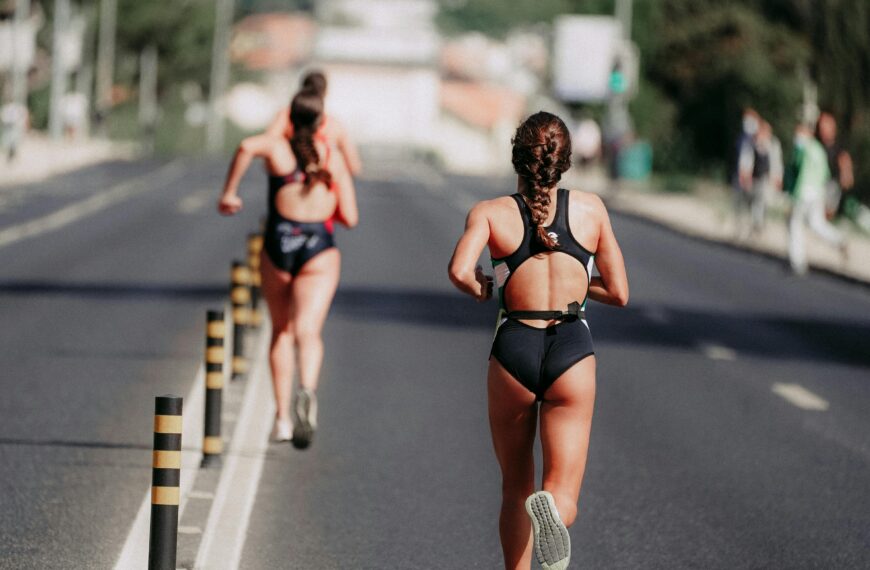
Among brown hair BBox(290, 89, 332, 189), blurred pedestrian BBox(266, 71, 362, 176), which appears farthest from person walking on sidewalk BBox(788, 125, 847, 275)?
brown hair BBox(290, 89, 332, 189)

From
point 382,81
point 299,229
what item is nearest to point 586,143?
point 299,229

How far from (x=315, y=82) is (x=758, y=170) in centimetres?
2205

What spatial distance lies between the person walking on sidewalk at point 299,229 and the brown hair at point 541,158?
399 cm

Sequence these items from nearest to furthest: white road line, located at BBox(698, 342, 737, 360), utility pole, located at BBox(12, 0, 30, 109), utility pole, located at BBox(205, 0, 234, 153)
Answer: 1. white road line, located at BBox(698, 342, 737, 360)
2. utility pole, located at BBox(12, 0, 30, 109)
3. utility pole, located at BBox(205, 0, 234, 153)

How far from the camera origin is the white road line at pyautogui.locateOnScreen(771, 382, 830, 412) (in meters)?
13.5

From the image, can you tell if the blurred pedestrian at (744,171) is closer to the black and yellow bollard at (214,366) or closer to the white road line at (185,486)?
the white road line at (185,486)

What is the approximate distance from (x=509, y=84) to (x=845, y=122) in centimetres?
12818

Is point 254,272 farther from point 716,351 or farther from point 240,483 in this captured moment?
point 240,483

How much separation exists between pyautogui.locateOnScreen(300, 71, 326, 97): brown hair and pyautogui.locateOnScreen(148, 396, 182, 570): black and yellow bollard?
4257mm

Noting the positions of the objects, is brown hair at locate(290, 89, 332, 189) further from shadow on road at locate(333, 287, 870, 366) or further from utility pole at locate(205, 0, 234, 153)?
utility pole at locate(205, 0, 234, 153)

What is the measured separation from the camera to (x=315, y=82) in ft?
34.5

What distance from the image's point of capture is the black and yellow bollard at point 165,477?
6.35 meters

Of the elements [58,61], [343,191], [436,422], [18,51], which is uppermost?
[343,191]

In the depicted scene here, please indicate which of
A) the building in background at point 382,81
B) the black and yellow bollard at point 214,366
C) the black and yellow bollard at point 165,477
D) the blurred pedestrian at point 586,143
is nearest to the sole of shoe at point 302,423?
the black and yellow bollard at point 214,366
